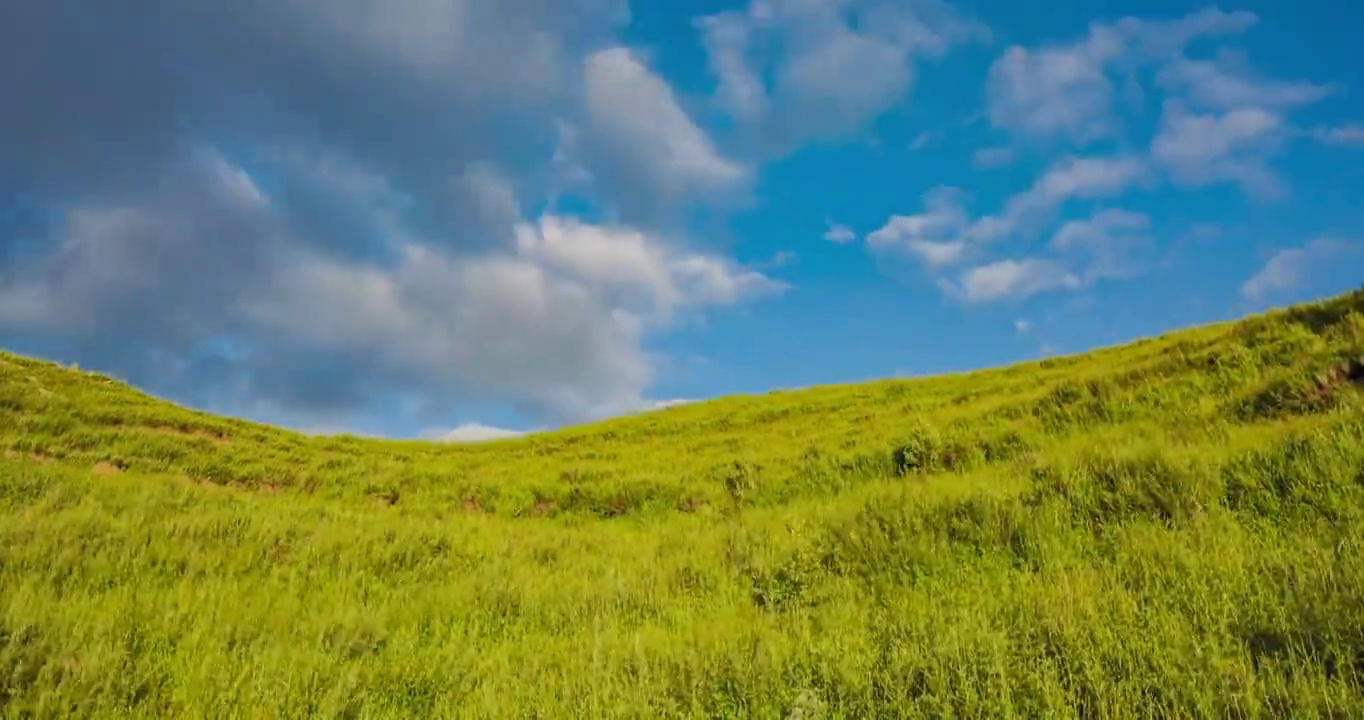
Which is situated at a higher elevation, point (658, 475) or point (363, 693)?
point (658, 475)

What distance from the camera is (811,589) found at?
6.17 m

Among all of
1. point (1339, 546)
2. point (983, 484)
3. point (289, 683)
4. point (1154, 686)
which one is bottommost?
point (1154, 686)

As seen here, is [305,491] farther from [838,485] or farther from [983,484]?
[983,484]

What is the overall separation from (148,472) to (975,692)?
1770cm

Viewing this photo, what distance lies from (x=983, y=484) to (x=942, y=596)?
3100 mm

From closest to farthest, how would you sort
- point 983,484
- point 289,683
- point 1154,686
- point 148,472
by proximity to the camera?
point 1154,686
point 289,683
point 983,484
point 148,472

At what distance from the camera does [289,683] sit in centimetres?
441

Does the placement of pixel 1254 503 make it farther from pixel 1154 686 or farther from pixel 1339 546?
pixel 1154 686

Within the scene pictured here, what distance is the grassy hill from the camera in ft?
12.4

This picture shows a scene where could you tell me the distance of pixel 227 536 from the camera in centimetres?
816

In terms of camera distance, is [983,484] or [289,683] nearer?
[289,683]

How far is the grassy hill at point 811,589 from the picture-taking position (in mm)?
3793

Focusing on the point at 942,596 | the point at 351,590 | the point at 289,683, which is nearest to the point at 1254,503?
the point at 942,596

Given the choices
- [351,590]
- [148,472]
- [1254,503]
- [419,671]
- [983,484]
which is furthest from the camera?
[148,472]
